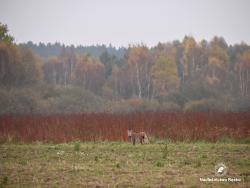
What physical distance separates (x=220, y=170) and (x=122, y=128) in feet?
29.6

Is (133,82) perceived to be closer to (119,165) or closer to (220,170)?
(119,165)

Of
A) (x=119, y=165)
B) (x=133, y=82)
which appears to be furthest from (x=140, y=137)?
(x=133, y=82)

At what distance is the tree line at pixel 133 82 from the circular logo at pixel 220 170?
2832 centimetres

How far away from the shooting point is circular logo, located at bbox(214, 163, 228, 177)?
10.0 metres

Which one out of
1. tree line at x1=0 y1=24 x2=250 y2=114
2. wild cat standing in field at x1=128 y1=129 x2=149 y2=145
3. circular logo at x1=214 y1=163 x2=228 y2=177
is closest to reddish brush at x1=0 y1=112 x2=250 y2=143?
wild cat standing in field at x1=128 y1=129 x2=149 y2=145

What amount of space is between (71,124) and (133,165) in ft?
31.0

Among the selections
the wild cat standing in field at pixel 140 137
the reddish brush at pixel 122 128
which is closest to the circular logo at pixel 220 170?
the wild cat standing in field at pixel 140 137

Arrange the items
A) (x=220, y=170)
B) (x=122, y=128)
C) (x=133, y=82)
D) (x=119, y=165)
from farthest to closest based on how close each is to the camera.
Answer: (x=133, y=82), (x=122, y=128), (x=119, y=165), (x=220, y=170)

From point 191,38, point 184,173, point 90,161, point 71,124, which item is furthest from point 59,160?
point 191,38

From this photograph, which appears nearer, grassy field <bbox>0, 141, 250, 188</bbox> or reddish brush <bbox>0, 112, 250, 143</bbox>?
grassy field <bbox>0, 141, 250, 188</bbox>

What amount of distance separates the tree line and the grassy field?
23977mm

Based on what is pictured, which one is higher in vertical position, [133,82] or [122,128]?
[133,82]

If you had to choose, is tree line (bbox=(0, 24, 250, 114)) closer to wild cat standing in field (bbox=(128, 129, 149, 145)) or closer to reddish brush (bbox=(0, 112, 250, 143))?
reddish brush (bbox=(0, 112, 250, 143))

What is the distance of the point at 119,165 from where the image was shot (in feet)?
37.2
